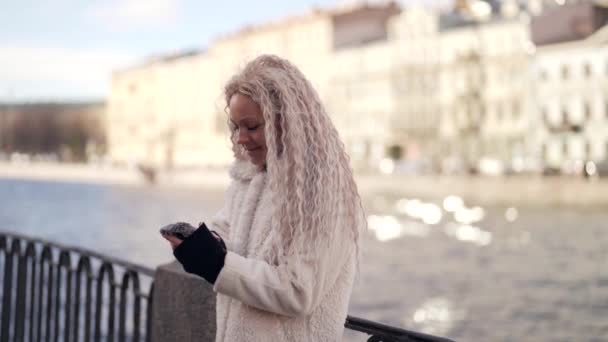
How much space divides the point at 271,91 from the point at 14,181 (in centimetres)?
11333

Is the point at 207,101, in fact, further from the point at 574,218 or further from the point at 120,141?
the point at 574,218

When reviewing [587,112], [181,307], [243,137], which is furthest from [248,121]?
[587,112]

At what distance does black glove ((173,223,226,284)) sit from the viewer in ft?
6.02

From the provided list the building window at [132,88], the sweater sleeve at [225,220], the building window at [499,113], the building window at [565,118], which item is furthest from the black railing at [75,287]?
the building window at [132,88]

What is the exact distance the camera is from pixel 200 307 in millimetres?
2953

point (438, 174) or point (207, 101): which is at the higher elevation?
point (207, 101)

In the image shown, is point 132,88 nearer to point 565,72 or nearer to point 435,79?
point 435,79

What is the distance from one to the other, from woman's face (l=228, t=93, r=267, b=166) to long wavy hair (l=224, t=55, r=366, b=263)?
0.02 m

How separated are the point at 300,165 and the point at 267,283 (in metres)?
0.28

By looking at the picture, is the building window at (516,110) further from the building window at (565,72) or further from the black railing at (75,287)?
the black railing at (75,287)

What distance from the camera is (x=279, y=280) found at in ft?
6.10

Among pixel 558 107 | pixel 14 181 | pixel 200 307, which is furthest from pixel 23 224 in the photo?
pixel 14 181

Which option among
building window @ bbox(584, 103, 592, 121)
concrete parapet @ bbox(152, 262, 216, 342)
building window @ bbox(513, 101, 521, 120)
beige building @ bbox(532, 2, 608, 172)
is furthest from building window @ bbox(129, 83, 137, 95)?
concrete parapet @ bbox(152, 262, 216, 342)

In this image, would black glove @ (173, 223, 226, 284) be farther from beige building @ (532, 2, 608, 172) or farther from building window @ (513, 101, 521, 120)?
building window @ (513, 101, 521, 120)
